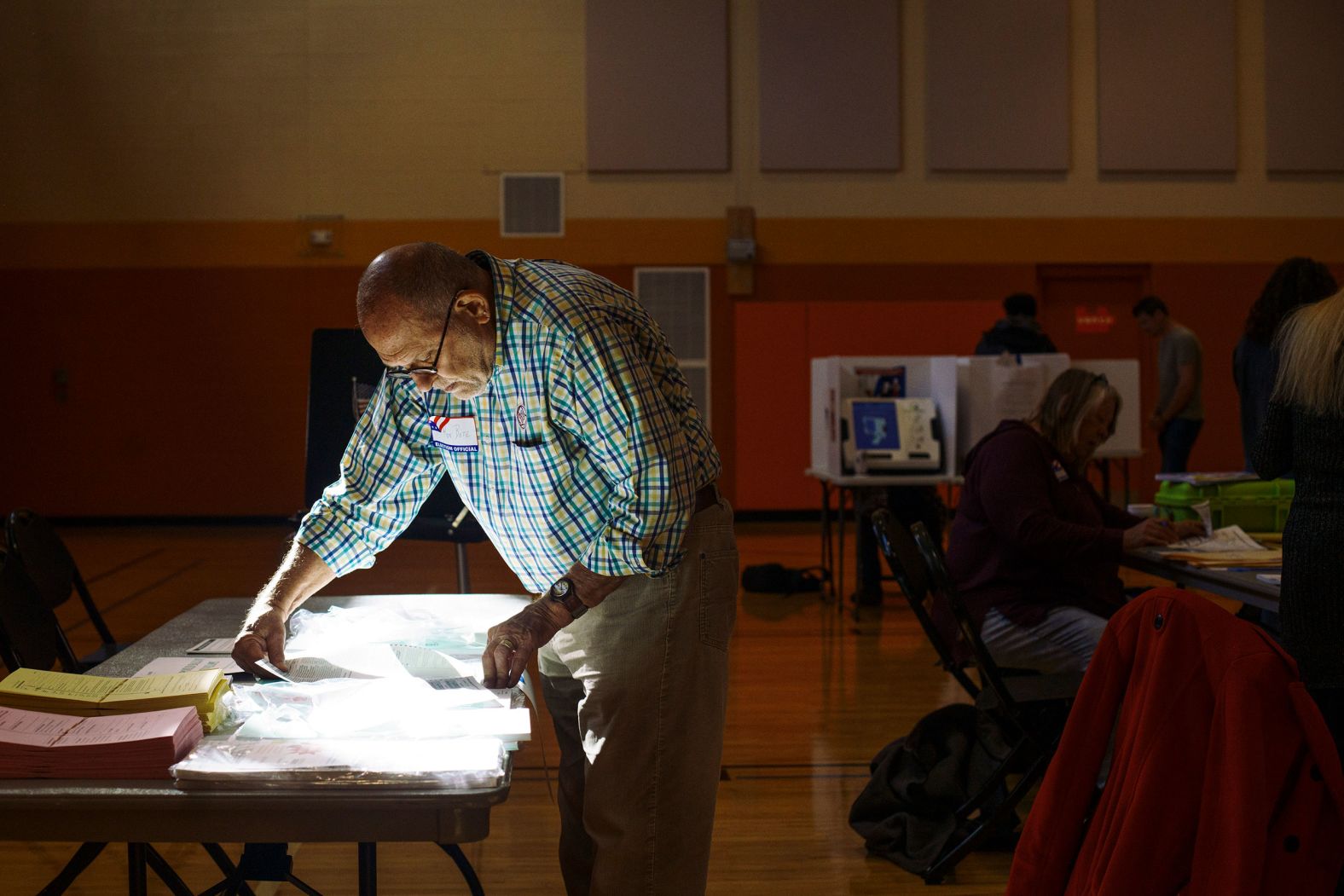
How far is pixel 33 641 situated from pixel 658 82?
26.3 ft

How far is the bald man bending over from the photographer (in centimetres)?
161

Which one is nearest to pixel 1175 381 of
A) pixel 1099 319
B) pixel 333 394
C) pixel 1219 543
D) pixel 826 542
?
pixel 1099 319

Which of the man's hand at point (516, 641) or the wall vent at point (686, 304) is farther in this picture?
the wall vent at point (686, 304)

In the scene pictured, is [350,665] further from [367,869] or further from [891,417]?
[891,417]

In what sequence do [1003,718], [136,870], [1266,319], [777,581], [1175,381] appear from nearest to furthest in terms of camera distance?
[136,870] → [1003,718] → [1266,319] → [777,581] → [1175,381]

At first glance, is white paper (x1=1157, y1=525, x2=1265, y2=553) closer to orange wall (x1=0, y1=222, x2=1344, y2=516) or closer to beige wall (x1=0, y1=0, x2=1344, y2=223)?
→ orange wall (x1=0, y1=222, x2=1344, y2=516)

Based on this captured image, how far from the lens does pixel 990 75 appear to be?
9648 millimetres

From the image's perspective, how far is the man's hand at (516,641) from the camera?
157cm

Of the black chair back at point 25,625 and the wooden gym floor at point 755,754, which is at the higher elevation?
the black chair back at point 25,625

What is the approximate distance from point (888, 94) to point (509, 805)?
7.68 meters

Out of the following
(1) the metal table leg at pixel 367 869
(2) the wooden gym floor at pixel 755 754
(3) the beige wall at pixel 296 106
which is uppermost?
(3) the beige wall at pixel 296 106

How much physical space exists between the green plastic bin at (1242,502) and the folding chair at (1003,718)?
0.87 m

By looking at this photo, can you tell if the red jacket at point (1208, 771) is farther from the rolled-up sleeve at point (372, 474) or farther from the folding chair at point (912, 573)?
the folding chair at point (912, 573)

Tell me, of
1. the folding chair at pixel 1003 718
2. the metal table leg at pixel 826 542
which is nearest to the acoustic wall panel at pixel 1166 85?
the metal table leg at pixel 826 542
